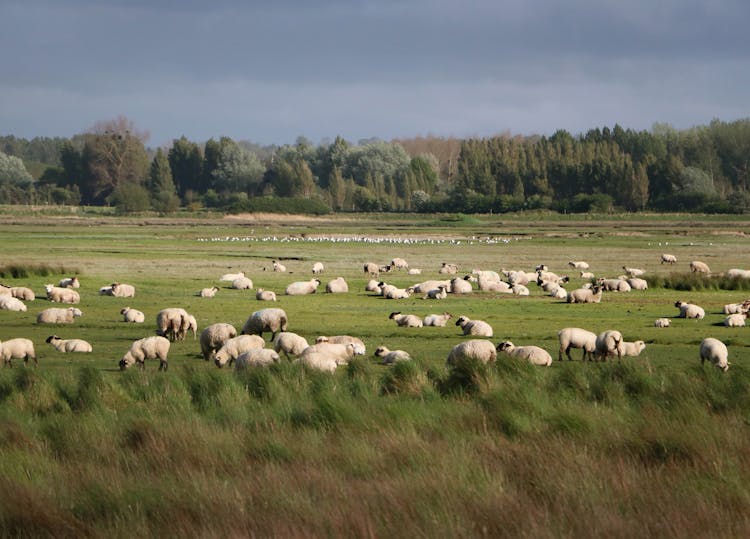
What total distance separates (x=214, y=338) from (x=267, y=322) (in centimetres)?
232

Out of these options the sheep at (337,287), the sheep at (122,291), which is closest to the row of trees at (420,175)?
the sheep at (337,287)

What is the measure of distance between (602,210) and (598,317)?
99.6m

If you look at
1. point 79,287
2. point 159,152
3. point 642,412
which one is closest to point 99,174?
point 159,152

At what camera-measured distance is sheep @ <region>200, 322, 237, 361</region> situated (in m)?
20.6

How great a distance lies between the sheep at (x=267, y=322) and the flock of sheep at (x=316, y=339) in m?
0.02

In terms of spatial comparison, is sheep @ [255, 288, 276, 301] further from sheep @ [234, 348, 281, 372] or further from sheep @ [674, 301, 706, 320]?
sheep @ [234, 348, 281, 372]

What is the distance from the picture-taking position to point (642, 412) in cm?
1259

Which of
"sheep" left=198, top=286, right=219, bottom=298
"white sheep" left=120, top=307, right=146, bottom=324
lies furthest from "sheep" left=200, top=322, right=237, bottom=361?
"sheep" left=198, top=286, right=219, bottom=298

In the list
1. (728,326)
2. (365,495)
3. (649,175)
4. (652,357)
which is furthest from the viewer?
→ (649,175)

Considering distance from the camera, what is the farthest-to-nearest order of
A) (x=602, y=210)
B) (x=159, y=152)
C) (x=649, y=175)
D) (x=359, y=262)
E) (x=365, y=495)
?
(x=159, y=152), (x=649, y=175), (x=602, y=210), (x=359, y=262), (x=365, y=495)

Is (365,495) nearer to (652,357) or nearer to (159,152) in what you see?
(652,357)

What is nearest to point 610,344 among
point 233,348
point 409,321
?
point 233,348

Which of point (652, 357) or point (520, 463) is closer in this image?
point (520, 463)

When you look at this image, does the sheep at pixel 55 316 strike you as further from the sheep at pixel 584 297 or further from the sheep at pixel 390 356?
the sheep at pixel 584 297
